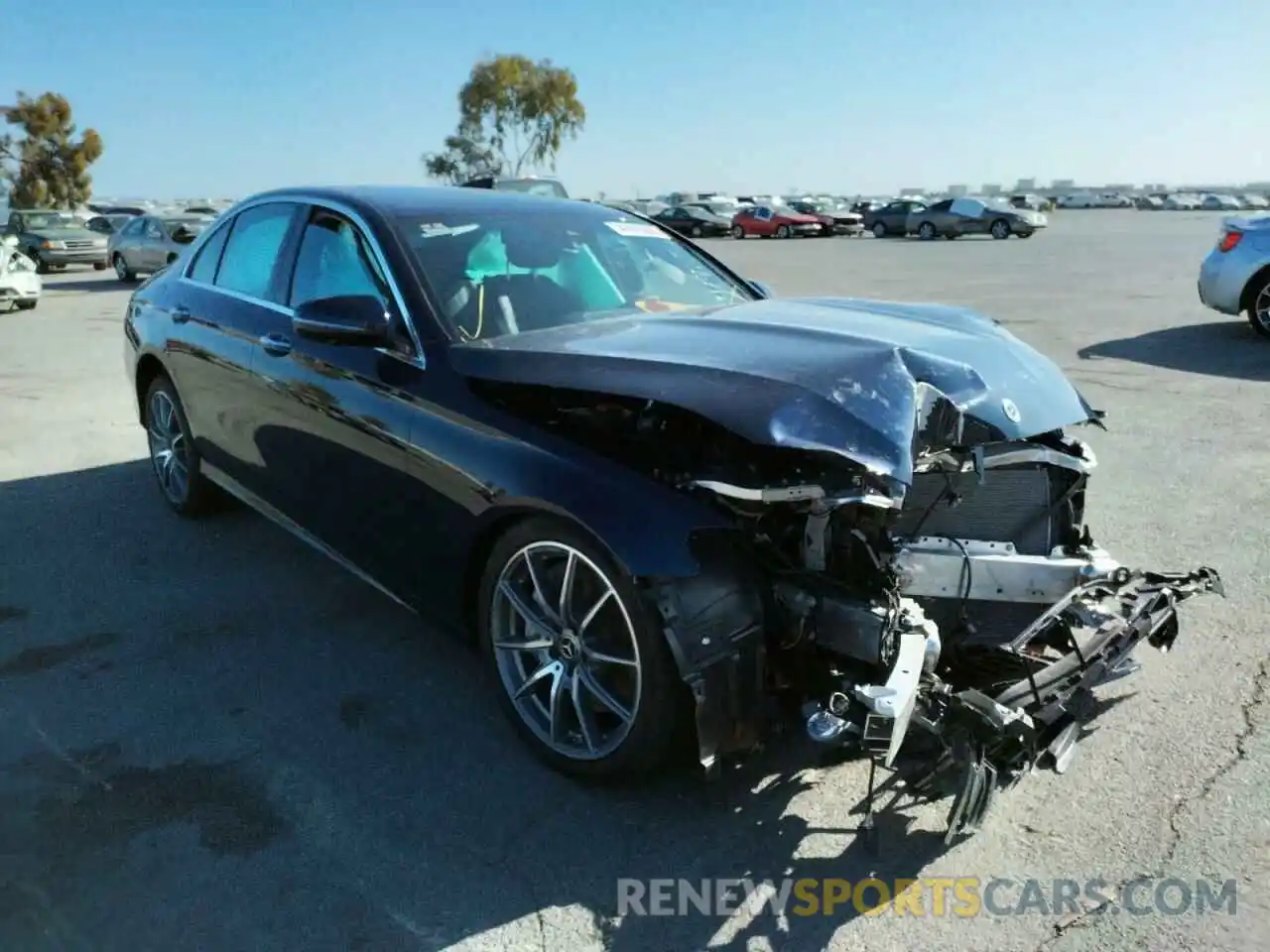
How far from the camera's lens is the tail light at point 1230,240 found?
10.4 meters

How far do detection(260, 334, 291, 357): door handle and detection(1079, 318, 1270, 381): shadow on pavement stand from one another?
27.1 ft

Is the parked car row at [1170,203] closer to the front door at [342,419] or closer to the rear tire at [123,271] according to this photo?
the rear tire at [123,271]

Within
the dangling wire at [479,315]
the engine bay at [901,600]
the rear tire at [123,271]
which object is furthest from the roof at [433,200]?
the rear tire at [123,271]

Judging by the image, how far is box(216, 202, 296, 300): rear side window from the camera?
4.43 meters

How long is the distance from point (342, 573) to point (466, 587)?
1.67 meters

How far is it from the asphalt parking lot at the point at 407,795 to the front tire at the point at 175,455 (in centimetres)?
19

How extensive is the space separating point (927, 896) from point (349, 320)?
2.56m

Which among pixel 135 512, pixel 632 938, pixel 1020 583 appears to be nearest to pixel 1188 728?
pixel 1020 583

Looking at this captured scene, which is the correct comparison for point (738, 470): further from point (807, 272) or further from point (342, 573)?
point (807, 272)

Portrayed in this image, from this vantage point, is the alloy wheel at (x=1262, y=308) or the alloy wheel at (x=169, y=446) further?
the alloy wheel at (x=1262, y=308)

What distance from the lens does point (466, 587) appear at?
331cm

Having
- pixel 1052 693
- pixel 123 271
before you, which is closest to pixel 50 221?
pixel 123 271

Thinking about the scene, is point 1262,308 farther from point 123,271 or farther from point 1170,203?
point 1170,203

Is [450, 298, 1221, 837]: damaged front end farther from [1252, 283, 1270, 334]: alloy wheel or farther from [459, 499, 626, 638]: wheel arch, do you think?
[1252, 283, 1270, 334]: alloy wheel
